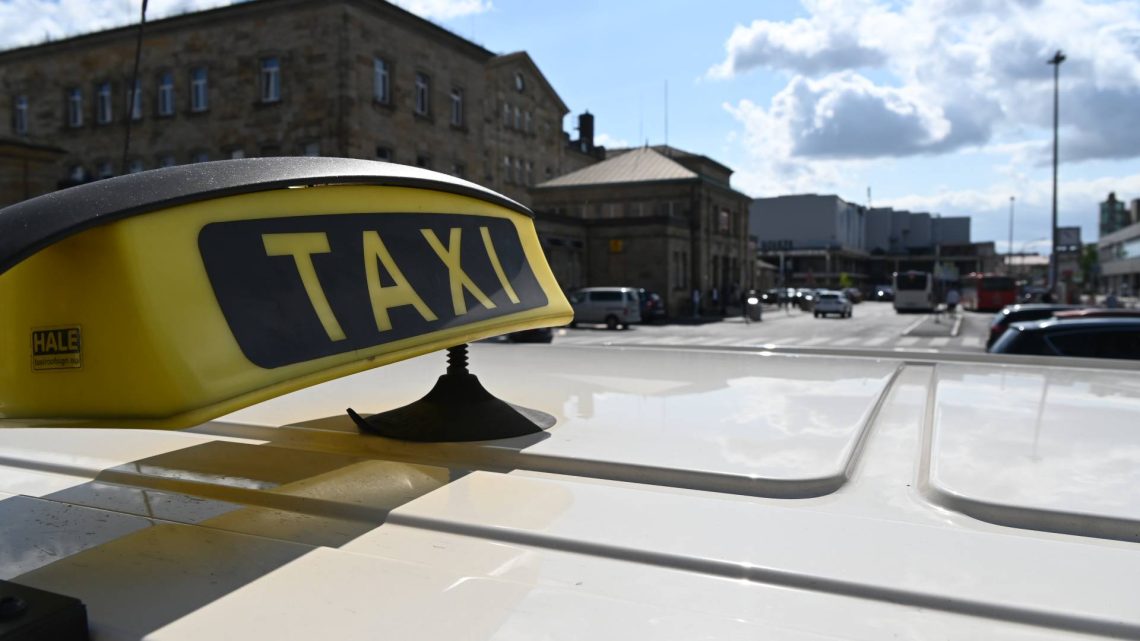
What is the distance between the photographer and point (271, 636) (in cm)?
119

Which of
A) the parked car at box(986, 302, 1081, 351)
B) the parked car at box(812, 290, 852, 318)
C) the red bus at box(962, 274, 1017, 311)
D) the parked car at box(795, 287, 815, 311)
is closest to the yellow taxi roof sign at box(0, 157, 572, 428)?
the parked car at box(986, 302, 1081, 351)

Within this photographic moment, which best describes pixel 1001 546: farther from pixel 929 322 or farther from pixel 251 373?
pixel 929 322

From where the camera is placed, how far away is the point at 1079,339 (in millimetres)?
8688

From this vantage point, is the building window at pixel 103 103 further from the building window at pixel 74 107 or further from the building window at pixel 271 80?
the building window at pixel 271 80

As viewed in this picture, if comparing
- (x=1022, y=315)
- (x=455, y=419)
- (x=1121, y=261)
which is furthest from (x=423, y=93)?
(x=1121, y=261)

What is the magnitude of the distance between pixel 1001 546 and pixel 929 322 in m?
43.5

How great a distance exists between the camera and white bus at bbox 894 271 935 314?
53031 mm

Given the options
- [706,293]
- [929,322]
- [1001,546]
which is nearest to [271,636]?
[1001,546]

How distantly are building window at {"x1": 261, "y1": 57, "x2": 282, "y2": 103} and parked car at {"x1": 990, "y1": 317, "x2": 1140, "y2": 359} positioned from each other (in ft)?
103

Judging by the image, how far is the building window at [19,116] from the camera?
40188mm

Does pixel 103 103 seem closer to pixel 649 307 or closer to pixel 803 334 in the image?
pixel 649 307

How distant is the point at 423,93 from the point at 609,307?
1338cm

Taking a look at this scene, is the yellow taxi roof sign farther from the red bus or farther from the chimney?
the chimney

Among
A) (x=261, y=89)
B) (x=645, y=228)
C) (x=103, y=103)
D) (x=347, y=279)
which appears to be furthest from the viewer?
(x=645, y=228)
